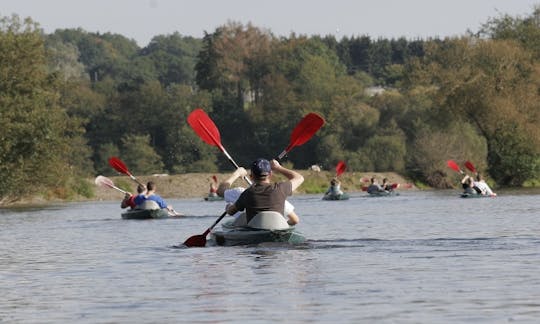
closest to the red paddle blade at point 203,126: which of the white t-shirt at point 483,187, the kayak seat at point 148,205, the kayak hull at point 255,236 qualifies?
the kayak hull at point 255,236

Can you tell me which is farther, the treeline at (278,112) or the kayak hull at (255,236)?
the treeline at (278,112)

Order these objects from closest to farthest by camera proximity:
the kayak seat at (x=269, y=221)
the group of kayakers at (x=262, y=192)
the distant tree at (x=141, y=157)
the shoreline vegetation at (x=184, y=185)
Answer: the group of kayakers at (x=262, y=192), the kayak seat at (x=269, y=221), the shoreline vegetation at (x=184, y=185), the distant tree at (x=141, y=157)

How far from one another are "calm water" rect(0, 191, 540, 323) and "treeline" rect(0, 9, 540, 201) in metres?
34.9

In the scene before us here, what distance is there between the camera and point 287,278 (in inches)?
645

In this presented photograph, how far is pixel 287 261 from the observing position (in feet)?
62.7

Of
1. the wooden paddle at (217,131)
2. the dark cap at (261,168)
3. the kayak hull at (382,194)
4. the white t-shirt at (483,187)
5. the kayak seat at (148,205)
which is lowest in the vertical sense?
the kayak hull at (382,194)

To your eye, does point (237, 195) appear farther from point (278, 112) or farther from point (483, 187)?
point (278, 112)

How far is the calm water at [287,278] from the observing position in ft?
42.1

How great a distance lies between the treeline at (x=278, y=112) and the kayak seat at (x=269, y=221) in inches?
1606

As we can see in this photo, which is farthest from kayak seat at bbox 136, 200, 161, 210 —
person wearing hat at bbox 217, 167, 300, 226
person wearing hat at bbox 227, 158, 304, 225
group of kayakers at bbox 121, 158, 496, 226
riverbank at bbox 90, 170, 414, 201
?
riverbank at bbox 90, 170, 414, 201

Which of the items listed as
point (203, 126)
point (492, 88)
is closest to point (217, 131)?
point (203, 126)

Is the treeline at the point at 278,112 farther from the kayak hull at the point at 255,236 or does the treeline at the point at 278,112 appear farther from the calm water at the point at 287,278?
the kayak hull at the point at 255,236

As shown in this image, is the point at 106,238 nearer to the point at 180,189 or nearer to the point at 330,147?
the point at 180,189

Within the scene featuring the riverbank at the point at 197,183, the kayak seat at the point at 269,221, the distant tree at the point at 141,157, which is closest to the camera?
the kayak seat at the point at 269,221
